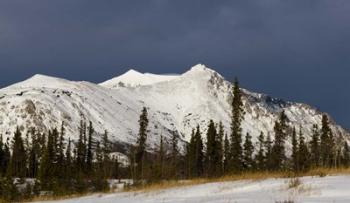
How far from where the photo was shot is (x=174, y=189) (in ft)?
72.1

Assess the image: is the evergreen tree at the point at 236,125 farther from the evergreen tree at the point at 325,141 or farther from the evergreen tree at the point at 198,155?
the evergreen tree at the point at 325,141

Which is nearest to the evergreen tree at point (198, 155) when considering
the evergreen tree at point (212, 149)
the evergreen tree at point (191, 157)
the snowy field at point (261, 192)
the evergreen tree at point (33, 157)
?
Result: the evergreen tree at point (191, 157)

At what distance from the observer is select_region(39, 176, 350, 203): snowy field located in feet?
51.4

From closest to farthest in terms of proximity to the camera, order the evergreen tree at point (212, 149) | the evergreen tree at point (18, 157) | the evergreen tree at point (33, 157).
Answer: the evergreen tree at point (212, 149), the evergreen tree at point (18, 157), the evergreen tree at point (33, 157)

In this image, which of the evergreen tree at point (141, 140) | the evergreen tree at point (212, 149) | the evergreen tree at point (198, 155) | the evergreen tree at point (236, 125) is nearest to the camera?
the evergreen tree at point (236, 125)

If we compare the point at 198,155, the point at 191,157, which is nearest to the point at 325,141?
the point at 198,155

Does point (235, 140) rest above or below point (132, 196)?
above

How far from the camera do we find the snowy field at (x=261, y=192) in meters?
15.7

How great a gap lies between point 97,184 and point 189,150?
87.5 metres

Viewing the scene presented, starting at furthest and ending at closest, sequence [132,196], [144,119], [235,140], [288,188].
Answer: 1. [144,119]
2. [235,140]
3. [132,196]
4. [288,188]

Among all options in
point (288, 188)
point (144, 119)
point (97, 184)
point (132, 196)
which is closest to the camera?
point (288, 188)

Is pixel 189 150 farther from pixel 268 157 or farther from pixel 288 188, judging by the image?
pixel 288 188

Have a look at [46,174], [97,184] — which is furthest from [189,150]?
[97,184]

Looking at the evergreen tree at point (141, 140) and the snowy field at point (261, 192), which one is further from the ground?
the evergreen tree at point (141, 140)
